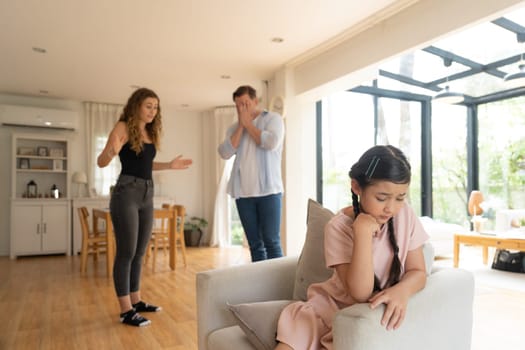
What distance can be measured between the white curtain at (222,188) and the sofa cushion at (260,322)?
17.1 feet

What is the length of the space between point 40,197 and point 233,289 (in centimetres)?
530

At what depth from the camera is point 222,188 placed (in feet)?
20.8

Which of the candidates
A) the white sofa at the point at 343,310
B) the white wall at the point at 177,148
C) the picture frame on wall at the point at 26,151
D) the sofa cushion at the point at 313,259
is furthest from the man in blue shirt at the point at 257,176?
the picture frame on wall at the point at 26,151

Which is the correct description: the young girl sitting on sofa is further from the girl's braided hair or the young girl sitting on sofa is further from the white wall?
the white wall

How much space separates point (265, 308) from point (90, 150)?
18.1 feet

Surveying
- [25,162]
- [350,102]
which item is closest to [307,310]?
[350,102]

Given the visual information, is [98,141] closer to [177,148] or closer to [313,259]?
[177,148]

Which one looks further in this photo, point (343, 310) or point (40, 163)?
point (40, 163)

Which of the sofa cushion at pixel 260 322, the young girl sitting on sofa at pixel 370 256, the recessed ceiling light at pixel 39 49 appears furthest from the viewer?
the recessed ceiling light at pixel 39 49

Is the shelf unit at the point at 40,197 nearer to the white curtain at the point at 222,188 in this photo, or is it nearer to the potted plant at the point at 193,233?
the potted plant at the point at 193,233

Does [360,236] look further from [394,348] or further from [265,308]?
[265,308]

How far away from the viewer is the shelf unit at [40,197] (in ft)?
17.2

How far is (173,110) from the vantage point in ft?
21.6

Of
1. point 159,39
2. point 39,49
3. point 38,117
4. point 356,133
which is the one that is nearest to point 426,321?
point 159,39
